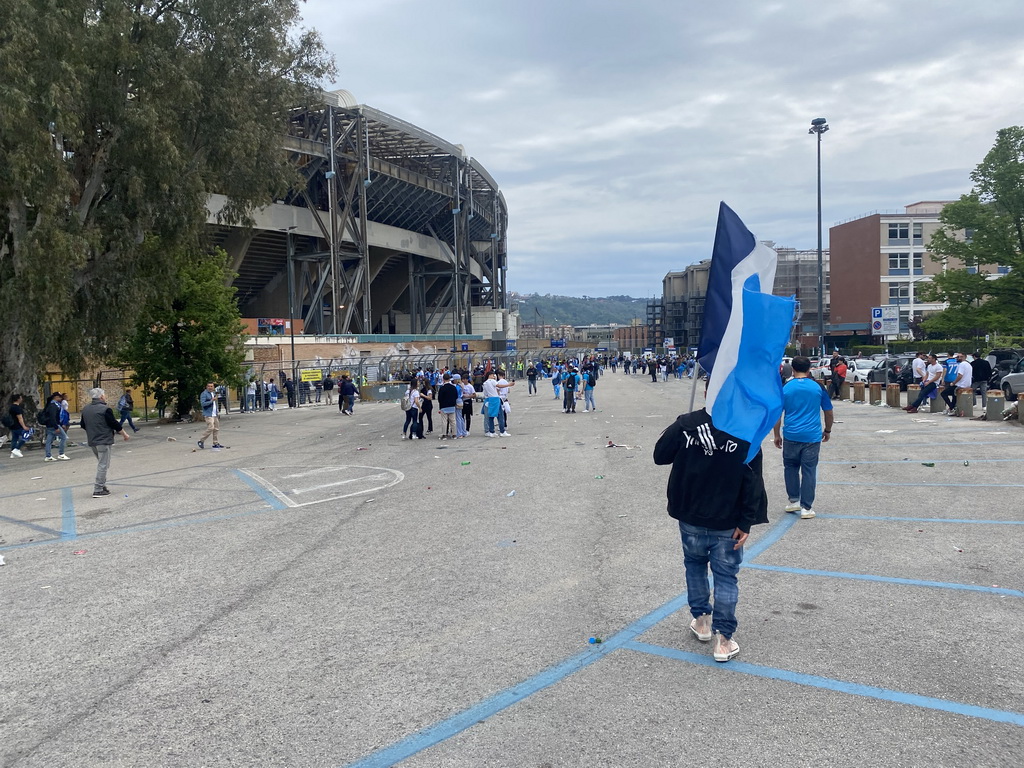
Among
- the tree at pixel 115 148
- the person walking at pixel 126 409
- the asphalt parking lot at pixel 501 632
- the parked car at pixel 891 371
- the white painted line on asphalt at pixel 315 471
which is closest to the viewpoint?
Result: the asphalt parking lot at pixel 501 632

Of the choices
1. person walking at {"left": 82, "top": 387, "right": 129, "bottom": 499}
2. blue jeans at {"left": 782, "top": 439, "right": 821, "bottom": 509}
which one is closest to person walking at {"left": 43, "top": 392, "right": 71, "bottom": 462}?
person walking at {"left": 82, "top": 387, "right": 129, "bottom": 499}

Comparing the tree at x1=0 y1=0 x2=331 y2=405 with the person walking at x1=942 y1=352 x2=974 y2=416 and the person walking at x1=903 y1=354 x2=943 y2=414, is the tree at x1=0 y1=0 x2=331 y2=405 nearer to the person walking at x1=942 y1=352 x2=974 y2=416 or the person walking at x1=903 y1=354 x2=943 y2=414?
the person walking at x1=903 y1=354 x2=943 y2=414

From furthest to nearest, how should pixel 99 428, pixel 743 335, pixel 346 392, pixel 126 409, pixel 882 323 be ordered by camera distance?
pixel 882 323
pixel 346 392
pixel 126 409
pixel 99 428
pixel 743 335

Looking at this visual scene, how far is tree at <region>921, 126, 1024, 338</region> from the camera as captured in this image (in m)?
34.6

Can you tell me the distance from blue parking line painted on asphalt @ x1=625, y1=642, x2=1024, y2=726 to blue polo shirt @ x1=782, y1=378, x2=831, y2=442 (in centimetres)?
442

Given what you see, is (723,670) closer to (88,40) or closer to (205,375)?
(88,40)

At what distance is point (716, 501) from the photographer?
4.80 m

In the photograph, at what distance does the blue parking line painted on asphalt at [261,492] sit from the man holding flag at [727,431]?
7.00 metres

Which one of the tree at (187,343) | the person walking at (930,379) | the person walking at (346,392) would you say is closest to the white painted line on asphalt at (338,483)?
the person walking at (930,379)

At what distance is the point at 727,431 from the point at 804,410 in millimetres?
4374

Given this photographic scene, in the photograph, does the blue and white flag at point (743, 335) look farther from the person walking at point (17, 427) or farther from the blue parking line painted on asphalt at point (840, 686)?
the person walking at point (17, 427)

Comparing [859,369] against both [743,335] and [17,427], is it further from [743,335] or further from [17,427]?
[743,335]

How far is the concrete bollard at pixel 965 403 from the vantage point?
21.1 m

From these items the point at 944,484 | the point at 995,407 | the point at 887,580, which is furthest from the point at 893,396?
the point at 887,580
